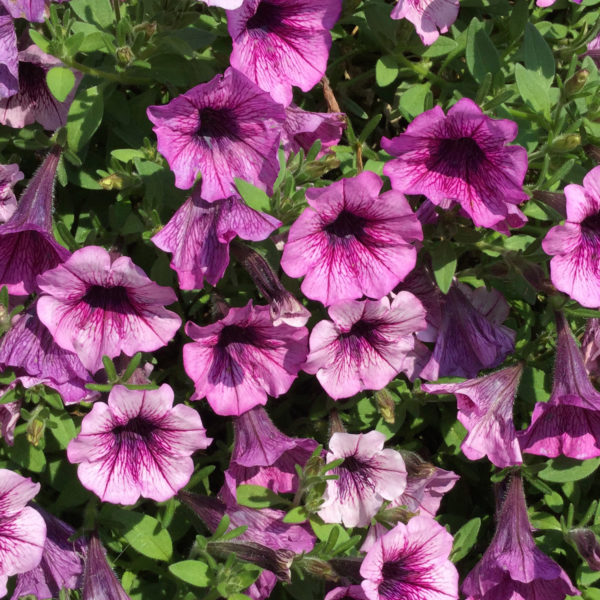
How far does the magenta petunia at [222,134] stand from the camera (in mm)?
2150

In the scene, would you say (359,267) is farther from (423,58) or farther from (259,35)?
(423,58)

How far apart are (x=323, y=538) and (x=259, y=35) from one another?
1464 mm

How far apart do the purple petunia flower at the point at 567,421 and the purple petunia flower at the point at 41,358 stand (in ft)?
4.29

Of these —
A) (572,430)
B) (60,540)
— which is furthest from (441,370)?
(60,540)

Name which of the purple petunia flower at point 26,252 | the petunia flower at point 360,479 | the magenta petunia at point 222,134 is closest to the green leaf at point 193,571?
the petunia flower at point 360,479

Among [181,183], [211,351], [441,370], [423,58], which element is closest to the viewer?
[181,183]

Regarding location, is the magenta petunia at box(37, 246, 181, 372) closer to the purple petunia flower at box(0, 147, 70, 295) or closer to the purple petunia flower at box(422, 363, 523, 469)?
the purple petunia flower at box(0, 147, 70, 295)

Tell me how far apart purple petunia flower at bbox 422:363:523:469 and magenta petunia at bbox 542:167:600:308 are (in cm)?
42

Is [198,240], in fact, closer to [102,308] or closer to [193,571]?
[102,308]

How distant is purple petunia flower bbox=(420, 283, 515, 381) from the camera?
2.63 metres

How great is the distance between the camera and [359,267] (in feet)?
7.71

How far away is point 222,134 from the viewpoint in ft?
7.55

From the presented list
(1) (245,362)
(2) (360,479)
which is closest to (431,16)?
(1) (245,362)

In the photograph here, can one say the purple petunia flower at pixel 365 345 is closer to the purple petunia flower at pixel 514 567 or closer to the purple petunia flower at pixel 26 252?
the purple petunia flower at pixel 514 567
